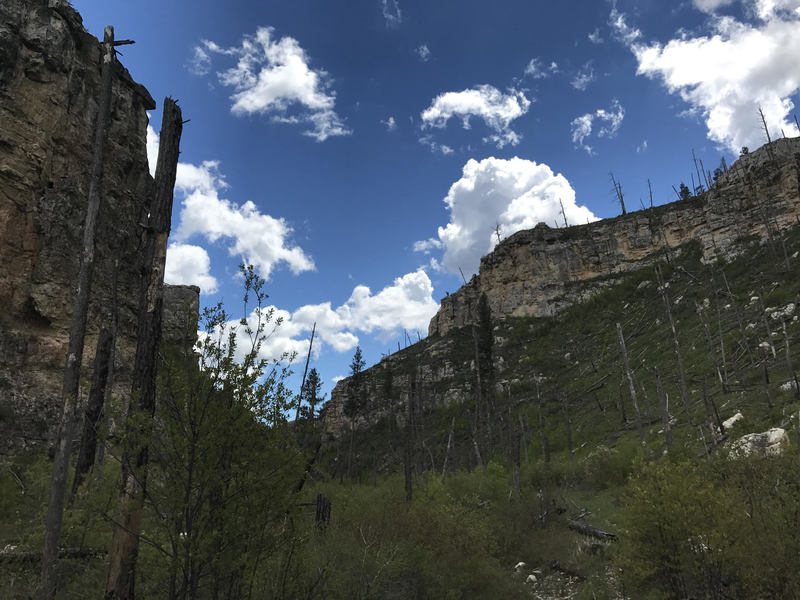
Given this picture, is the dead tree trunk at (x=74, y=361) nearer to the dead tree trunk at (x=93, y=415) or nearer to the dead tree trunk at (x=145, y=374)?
the dead tree trunk at (x=145, y=374)

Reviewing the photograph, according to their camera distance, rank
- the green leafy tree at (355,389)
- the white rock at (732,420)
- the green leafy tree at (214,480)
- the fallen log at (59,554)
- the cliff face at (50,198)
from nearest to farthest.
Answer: the green leafy tree at (214,480) < the fallen log at (59,554) < the white rock at (732,420) < the cliff face at (50,198) < the green leafy tree at (355,389)

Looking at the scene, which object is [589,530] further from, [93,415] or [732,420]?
[93,415]

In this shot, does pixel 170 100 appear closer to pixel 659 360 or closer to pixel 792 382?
pixel 792 382

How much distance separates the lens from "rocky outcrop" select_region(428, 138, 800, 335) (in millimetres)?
58406

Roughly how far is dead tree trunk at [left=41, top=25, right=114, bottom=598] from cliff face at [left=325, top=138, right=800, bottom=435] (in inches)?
1770

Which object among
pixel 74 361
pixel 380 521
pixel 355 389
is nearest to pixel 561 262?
pixel 355 389

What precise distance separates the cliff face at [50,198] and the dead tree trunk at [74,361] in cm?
1015

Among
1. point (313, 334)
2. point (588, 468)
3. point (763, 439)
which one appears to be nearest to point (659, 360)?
point (588, 468)

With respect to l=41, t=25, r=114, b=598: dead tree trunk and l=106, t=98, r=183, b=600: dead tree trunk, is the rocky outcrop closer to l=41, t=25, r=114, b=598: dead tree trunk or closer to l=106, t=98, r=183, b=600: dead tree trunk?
l=41, t=25, r=114, b=598: dead tree trunk

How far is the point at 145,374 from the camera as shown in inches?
251

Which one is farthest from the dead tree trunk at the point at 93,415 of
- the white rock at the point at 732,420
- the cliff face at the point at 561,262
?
the cliff face at the point at 561,262

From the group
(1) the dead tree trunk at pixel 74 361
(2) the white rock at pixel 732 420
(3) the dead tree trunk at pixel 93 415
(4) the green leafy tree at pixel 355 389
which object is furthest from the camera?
(4) the green leafy tree at pixel 355 389

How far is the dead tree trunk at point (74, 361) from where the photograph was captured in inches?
280

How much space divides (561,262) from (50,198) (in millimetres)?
71148
